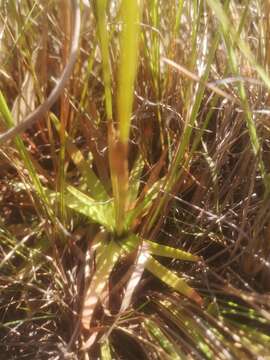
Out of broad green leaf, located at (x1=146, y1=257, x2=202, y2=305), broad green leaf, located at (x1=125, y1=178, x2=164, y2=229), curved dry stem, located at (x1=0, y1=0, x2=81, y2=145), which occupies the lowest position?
broad green leaf, located at (x1=146, y1=257, x2=202, y2=305)

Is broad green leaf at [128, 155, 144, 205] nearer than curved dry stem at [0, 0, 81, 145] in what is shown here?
No

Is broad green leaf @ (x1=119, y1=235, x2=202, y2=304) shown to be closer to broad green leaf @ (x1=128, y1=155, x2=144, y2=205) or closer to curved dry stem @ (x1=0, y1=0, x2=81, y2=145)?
broad green leaf @ (x1=128, y1=155, x2=144, y2=205)

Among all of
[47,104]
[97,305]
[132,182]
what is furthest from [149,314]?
[47,104]

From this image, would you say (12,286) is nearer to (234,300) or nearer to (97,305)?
(97,305)

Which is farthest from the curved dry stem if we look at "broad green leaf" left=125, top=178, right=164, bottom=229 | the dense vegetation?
"broad green leaf" left=125, top=178, right=164, bottom=229

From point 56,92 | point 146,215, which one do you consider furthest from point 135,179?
point 56,92

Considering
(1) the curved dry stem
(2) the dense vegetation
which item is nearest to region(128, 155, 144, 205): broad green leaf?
(2) the dense vegetation

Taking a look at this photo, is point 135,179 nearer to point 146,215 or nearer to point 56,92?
point 146,215

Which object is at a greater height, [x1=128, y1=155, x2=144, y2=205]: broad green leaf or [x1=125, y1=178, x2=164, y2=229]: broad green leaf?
[x1=128, y1=155, x2=144, y2=205]: broad green leaf
